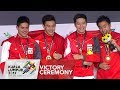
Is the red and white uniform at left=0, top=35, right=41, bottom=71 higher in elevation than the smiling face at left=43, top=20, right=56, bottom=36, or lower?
lower

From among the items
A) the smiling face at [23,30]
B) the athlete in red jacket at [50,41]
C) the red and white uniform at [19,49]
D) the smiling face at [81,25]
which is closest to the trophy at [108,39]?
the smiling face at [81,25]

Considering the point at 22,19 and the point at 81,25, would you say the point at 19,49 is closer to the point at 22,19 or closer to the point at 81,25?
the point at 22,19

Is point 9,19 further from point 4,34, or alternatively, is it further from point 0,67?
point 0,67

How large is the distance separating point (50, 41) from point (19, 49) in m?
0.35

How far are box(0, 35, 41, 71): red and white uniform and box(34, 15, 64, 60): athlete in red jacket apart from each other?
7 cm

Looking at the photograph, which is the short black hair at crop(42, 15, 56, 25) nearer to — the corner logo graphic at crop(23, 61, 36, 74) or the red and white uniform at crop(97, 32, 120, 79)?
the corner logo graphic at crop(23, 61, 36, 74)

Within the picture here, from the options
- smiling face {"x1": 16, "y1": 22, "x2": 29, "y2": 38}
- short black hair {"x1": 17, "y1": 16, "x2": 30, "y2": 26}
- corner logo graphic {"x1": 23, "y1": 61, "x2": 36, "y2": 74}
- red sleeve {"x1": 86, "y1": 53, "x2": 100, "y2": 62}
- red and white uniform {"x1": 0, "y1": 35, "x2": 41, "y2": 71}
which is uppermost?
short black hair {"x1": 17, "y1": 16, "x2": 30, "y2": 26}

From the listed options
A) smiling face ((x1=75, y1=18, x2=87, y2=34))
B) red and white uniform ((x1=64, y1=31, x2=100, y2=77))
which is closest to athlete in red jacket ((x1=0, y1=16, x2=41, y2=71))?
red and white uniform ((x1=64, y1=31, x2=100, y2=77))

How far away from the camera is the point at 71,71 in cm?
393

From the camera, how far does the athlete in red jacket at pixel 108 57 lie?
391cm

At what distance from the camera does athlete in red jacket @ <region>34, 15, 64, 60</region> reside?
396cm

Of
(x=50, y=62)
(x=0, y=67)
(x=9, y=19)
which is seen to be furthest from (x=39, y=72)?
(x=9, y=19)

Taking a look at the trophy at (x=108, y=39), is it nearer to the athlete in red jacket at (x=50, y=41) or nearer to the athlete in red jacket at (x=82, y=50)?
the athlete in red jacket at (x=82, y=50)
